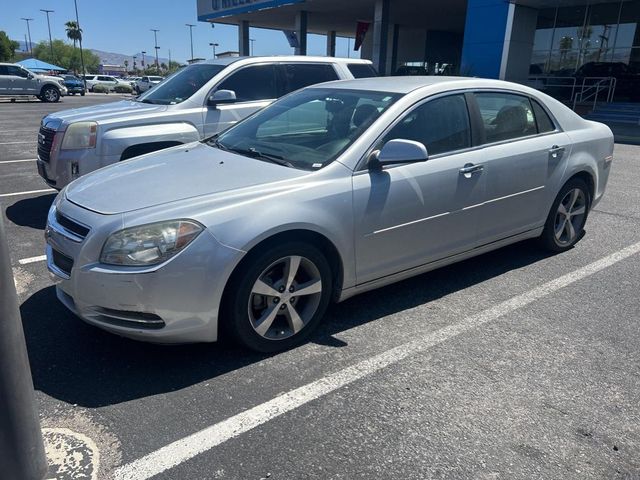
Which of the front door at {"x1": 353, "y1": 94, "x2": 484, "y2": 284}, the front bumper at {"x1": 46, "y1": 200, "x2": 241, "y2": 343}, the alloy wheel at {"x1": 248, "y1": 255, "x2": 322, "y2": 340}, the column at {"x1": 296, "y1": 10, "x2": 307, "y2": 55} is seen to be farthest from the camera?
the column at {"x1": 296, "y1": 10, "x2": 307, "y2": 55}

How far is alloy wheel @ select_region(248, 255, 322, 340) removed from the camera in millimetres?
3191

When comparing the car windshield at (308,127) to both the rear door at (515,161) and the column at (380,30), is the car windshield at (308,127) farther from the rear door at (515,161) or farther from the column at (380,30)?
the column at (380,30)

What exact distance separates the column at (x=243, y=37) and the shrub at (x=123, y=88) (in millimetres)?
21956

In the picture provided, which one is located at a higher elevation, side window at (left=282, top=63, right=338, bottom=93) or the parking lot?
side window at (left=282, top=63, right=338, bottom=93)

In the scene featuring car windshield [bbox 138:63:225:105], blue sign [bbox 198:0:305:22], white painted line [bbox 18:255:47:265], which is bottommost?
white painted line [bbox 18:255:47:265]

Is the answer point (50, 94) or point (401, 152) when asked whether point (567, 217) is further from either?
point (50, 94)

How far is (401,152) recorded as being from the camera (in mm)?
3418

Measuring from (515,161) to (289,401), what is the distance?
2.78 metres

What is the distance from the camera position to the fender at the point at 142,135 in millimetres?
5828

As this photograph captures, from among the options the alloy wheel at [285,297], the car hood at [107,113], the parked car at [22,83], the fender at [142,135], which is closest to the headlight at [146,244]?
the alloy wheel at [285,297]

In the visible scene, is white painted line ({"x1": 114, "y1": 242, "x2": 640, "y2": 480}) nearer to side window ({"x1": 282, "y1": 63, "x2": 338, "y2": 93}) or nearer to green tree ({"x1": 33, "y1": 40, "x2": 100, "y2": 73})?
side window ({"x1": 282, "y1": 63, "x2": 338, "y2": 93})

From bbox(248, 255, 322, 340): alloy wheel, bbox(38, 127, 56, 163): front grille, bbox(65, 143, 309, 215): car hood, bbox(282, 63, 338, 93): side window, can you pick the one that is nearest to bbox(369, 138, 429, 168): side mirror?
bbox(65, 143, 309, 215): car hood

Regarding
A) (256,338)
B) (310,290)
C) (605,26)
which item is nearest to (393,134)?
(310,290)

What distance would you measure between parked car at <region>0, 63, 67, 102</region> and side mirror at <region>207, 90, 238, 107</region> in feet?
88.4
